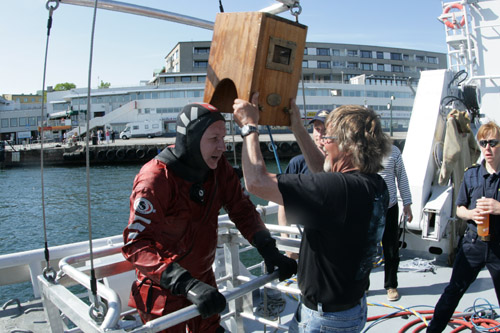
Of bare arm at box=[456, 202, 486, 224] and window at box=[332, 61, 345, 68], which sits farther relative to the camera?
→ window at box=[332, 61, 345, 68]

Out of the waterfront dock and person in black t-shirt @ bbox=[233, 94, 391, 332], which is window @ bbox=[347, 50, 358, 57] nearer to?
the waterfront dock

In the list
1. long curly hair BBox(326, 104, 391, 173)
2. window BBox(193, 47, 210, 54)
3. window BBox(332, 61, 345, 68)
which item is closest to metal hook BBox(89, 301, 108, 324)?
long curly hair BBox(326, 104, 391, 173)

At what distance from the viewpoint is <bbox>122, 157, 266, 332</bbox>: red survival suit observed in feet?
5.87

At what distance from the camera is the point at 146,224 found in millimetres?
1797

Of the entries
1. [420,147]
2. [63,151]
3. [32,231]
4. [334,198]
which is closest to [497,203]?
[334,198]

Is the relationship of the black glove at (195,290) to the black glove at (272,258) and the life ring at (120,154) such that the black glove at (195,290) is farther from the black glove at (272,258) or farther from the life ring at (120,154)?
the life ring at (120,154)

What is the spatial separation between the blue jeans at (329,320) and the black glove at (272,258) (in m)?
0.22

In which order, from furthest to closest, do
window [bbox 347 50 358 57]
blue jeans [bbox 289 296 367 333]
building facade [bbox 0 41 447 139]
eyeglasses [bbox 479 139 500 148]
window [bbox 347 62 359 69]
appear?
window [bbox 347 50 358 57], window [bbox 347 62 359 69], building facade [bbox 0 41 447 139], eyeglasses [bbox 479 139 500 148], blue jeans [bbox 289 296 367 333]

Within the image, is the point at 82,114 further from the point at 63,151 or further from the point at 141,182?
the point at 141,182

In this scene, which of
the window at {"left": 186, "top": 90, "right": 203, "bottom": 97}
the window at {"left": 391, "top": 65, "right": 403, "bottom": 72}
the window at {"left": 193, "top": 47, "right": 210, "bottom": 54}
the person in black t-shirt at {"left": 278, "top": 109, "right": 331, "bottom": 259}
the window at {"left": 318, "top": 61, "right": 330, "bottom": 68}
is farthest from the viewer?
the window at {"left": 391, "top": 65, "right": 403, "bottom": 72}

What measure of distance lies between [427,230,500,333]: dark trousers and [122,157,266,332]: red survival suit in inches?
62.7

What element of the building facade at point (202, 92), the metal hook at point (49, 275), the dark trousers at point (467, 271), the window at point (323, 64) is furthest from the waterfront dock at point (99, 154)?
the window at point (323, 64)

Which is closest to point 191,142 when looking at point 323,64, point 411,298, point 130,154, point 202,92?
point 411,298

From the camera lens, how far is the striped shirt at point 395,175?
395cm
